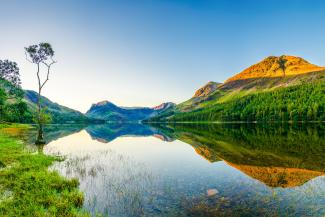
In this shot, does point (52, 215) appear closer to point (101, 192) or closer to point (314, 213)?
point (101, 192)

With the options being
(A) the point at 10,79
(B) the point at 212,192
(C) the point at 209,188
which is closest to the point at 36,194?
(B) the point at 212,192

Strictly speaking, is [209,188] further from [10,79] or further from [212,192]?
[10,79]

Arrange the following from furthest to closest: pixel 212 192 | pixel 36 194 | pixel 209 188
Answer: pixel 209 188 → pixel 212 192 → pixel 36 194

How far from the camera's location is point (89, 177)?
22562 mm

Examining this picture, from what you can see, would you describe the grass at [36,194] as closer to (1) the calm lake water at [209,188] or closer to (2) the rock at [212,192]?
(1) the calm lake water at [209,188]

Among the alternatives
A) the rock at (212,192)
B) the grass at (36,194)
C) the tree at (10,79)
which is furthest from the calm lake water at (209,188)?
the tree at (10,79)

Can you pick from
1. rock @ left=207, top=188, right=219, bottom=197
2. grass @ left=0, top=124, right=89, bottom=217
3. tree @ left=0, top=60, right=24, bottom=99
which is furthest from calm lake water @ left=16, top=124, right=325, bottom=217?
tree @ left=0, top=60, right=24, bottom=99

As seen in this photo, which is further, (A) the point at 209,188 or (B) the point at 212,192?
(A) the point at 209,188

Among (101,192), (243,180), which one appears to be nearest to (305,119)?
(243,180)

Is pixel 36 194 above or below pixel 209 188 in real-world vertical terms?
above

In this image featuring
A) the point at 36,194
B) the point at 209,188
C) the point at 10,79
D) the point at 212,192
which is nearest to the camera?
the point at 36,194

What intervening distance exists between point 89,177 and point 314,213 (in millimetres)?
19456

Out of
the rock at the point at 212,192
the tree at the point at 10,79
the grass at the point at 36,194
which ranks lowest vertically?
the rock at the point at 212,192

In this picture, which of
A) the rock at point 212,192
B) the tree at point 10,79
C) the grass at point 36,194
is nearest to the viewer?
the grass at point 36,194
